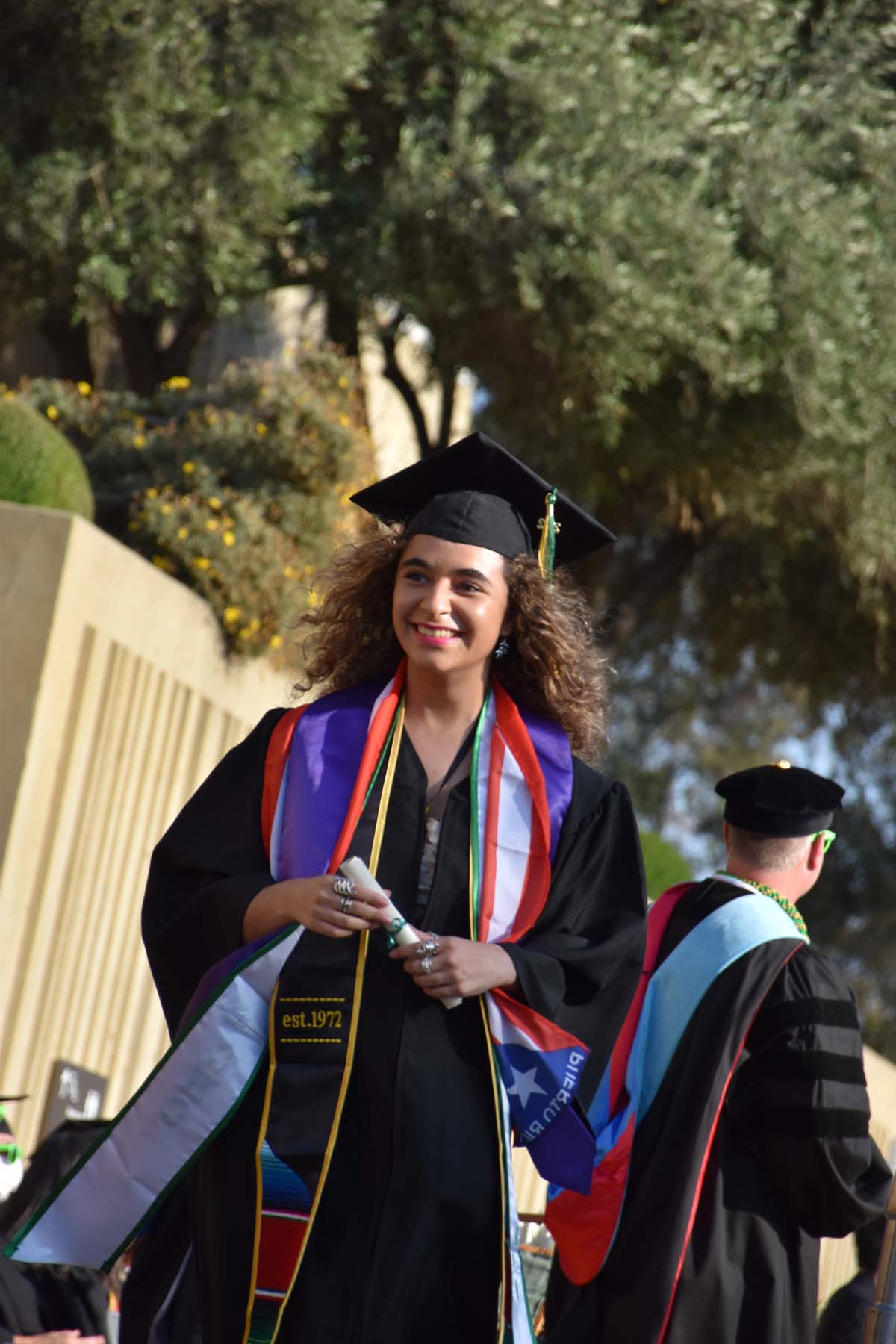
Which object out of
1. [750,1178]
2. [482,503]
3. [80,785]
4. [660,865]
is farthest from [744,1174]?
[660,865]

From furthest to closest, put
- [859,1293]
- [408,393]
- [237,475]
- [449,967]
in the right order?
[408,393] < [237,475] < [859,1293] < [449,967]

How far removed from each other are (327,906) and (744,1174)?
165 cm

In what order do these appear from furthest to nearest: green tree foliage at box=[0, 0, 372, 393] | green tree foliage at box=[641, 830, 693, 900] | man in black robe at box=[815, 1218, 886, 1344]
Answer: green tree foliage at box=[641, 830, 693, 900] < green tree foliage at box=[0, 0, 372, 393] < man in black robe at box=[815, 1218, 886, 1344]

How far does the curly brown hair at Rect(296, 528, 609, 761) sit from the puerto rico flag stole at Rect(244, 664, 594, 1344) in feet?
0.32

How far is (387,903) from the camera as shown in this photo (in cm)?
294

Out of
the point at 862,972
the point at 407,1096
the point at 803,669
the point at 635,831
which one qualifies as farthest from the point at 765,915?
the point at 862,972

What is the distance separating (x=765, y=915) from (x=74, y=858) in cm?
397

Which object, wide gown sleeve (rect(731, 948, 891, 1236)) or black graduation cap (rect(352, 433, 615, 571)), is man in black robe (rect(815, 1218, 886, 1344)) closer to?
wide gown sleeve (rect(731, 948, 891, 1236))

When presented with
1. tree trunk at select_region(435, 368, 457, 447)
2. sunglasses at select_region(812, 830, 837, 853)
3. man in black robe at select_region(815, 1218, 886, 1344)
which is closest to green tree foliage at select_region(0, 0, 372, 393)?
tree trunk at select_region(435, 368, 457, 447)

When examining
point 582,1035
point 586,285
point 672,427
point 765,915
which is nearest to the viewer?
point 582,1035

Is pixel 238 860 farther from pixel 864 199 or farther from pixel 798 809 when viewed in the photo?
pixel 864 199

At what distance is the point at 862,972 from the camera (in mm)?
24984

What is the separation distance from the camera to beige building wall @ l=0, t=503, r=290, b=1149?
23.1 feet

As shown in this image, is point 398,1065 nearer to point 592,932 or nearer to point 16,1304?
point 592,932
